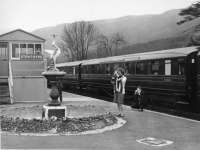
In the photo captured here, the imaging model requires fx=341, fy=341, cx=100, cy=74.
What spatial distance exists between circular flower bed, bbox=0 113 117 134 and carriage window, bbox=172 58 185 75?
6206mm

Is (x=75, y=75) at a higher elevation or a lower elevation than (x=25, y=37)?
lower

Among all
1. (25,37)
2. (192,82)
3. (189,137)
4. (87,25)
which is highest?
(87,25)

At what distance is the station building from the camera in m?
19.3

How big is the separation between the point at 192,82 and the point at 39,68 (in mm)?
10344

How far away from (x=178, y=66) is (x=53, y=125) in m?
8.07

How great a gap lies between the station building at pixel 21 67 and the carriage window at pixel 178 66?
25.0 ft

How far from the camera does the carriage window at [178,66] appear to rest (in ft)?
50.8

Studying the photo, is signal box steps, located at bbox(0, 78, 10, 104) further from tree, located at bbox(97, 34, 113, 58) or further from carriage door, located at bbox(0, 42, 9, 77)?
tree, located at bbox(97, 34, 113, 58)

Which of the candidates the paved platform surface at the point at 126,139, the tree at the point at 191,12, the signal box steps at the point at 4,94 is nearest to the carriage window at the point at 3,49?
the signal box steps at the point at 4,94

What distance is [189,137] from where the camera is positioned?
8.80m

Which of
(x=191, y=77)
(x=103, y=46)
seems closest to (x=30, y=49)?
(x=191, y=77)

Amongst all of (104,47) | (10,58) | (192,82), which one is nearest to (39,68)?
(10,58)

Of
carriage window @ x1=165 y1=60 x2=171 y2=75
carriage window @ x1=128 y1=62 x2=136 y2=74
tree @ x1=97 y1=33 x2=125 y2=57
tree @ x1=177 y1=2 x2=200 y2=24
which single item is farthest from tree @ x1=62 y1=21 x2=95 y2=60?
tree @ x1=177 y1=2 x2=200 y2=24

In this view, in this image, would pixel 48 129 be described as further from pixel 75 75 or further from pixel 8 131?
pixel 75 75
